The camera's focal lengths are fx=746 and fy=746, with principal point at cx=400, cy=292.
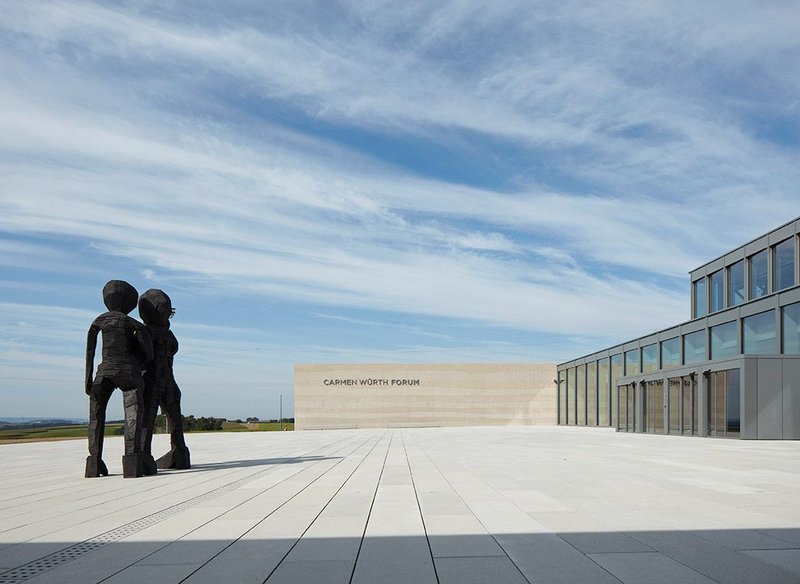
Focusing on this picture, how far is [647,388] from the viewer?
4706cm

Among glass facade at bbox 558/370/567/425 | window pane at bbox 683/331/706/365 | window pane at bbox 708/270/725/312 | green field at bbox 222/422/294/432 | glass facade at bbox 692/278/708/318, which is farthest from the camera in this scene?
green field at bbox 222/422/294/432

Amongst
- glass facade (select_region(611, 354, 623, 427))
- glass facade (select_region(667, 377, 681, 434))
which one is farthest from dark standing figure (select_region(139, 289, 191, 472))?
glass facade (select_region(611, 354, 623, 427))

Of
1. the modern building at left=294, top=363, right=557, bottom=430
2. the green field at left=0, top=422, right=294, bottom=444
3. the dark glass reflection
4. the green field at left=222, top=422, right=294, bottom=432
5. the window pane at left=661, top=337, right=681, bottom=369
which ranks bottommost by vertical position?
the green field at left=222, top=422, right=294, bottom=432

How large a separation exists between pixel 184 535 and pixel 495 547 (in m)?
3.86

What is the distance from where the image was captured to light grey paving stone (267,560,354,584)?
275 inches

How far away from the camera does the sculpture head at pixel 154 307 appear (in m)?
19.2

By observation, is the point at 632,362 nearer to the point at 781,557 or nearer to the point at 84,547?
the point at 781,557

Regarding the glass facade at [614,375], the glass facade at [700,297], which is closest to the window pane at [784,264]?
the glass facade at [700,297]

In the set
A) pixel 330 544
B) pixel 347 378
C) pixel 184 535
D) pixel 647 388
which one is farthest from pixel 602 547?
pixel 347 378

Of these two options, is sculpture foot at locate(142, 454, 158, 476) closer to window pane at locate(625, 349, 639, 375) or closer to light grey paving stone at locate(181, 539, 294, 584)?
light grey paving stone at locate(181, 539, 294, 584)

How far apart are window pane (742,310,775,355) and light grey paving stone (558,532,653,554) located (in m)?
31.6

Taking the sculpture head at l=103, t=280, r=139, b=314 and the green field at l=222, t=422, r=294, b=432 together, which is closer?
the sculpture head at l=103, t=280, r=139, b=314

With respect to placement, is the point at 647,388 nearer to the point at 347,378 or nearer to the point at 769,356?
the point at 769,356

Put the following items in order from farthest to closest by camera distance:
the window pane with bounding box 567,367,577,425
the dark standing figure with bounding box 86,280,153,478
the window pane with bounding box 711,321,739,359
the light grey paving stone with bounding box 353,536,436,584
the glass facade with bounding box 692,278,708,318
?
the window pane with bounding box 567,367,577,425, the glass facade with bounding box 692,278,708,318, the window pane with bounding box 711,321,739,359, the dark standing figure with bounding box 86,280,153,478, the light grey paving stone with bounding box 353,536,436,584
